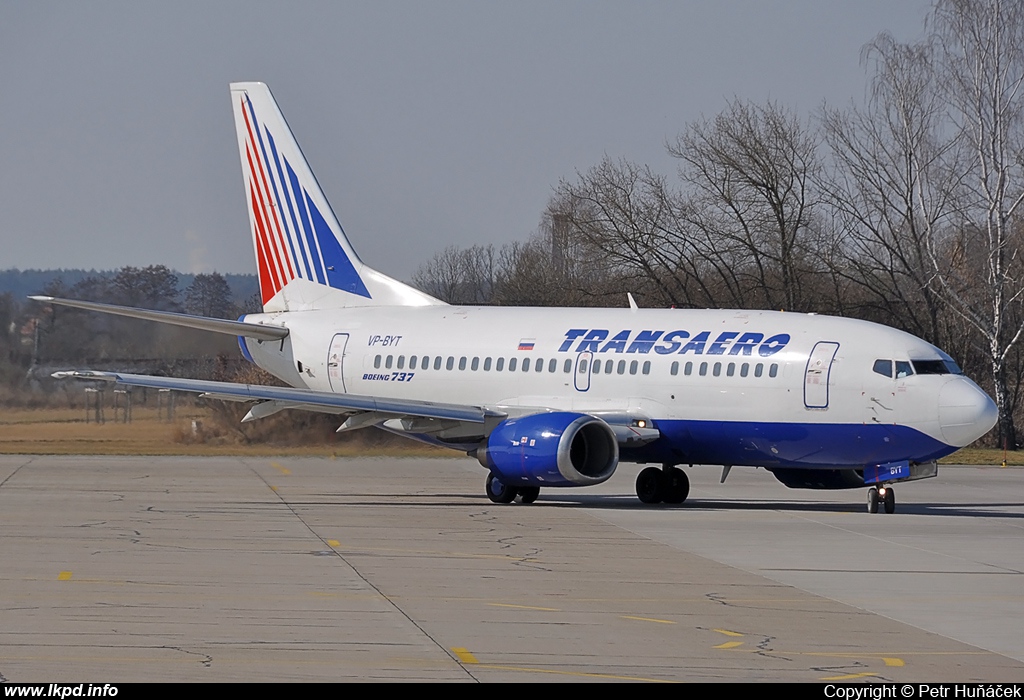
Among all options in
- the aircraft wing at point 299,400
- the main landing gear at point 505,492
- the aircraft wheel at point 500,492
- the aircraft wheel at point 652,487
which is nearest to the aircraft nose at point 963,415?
the aircraft wheel at point 652,487

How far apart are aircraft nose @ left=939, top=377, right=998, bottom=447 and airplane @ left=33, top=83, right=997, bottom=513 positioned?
24mm

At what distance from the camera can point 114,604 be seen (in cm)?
1298

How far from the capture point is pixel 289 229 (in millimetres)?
31719

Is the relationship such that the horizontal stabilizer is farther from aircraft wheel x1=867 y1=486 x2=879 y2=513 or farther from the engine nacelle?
aircraft wheel x1=867 y1=486 x2=879 y2=513

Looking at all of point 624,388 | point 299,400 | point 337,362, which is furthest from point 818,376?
point 337,362

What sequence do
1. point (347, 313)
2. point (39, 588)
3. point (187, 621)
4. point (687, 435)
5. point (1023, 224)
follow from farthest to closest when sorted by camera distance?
point (1023, 224)
point (347, 313)
point (687, 435)
point (39, 588)
point (187, 621)

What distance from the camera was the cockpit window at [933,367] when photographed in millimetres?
22984

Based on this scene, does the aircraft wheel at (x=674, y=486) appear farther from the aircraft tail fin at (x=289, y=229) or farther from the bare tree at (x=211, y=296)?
the bare tree at (x=211, y=296)

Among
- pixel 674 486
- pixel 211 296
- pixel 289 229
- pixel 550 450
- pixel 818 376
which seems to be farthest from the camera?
pixel 211 296

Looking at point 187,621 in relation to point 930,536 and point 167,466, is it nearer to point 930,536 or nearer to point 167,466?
point 930,536

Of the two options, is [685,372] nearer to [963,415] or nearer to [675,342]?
[675,342]

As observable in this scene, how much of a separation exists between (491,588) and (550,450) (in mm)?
8409
